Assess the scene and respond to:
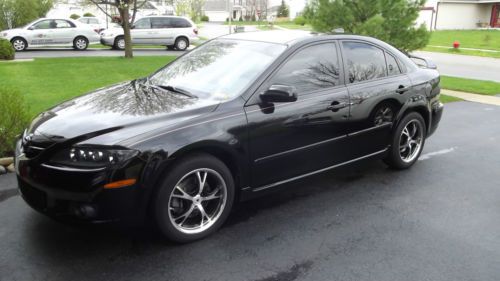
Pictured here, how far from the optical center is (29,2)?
82.6 ft

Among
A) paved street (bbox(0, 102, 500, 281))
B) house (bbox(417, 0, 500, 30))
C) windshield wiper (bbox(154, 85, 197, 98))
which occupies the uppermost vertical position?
house (bbox(417, 0, 500, 30))

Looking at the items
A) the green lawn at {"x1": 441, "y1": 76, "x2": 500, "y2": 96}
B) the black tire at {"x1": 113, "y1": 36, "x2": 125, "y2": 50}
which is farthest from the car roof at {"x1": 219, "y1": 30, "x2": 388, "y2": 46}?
the black tire at {"x1": 113, "y1": 36, "x2": 125, "y2": 50}

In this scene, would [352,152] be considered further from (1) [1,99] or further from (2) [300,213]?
(1) [1,99]

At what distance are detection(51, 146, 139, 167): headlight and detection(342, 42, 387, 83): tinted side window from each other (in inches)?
96.0

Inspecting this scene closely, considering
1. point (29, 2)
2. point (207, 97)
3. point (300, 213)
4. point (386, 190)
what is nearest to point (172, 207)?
point (207, 97)

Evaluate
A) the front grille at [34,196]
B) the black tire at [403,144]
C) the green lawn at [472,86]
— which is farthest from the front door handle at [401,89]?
the green lawn at [472,86]

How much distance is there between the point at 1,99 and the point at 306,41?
3800 mm

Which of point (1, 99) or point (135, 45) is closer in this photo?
point (1, 99)

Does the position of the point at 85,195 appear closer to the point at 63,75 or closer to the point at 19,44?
the point at 63,75

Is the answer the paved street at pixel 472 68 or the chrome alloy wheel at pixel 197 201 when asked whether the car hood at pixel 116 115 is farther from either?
the paved street at pixel 472 68

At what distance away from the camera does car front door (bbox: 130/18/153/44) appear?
22.0 meters

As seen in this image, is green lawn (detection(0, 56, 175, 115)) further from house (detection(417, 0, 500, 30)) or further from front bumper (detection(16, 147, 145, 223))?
house (detection(417, 0, 500, 30))

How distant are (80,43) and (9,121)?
54.4ft

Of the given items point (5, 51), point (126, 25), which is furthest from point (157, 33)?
point (5, 51)
